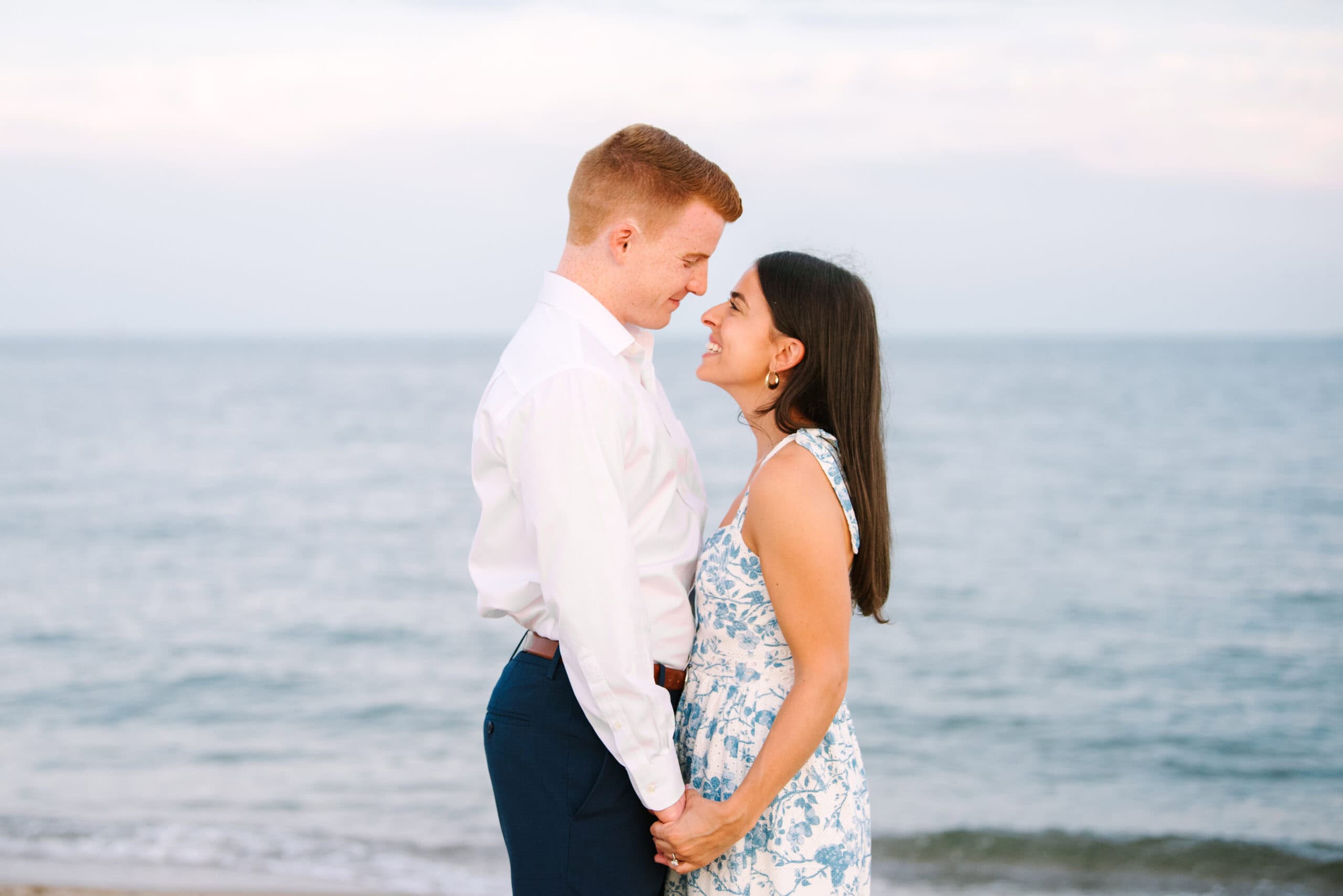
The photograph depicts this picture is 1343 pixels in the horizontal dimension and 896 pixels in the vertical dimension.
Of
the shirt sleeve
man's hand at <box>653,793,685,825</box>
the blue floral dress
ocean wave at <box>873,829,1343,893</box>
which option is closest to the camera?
the shirt sleeve

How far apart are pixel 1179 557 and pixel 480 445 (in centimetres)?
1469

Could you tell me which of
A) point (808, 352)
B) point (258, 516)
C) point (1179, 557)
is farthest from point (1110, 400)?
point (808, 352)

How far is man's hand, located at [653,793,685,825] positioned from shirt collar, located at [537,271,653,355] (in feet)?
2.78

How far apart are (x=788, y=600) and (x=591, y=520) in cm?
44

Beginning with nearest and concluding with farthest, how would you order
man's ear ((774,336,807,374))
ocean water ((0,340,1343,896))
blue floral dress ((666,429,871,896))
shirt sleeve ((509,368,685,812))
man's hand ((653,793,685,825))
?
shirt sleeve ((509,368,685,812))
man's hand ((653,793,685,825))
blue floral dress ((666,429,871,896))
man's ear ((774,336,807,374))
ocean water ((0,340,1343,896))

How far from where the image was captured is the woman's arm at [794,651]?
201cm

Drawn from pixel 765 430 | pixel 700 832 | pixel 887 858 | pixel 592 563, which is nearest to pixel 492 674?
pixel 887 858

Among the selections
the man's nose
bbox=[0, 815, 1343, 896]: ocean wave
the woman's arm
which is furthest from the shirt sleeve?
bbox=[0, 815, 1343, 896]: ocean wave

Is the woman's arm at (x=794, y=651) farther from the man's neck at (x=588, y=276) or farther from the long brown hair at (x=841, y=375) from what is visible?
the man's neck at (x=588, y=276)

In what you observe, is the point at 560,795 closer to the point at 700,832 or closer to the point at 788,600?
the point at 700,832

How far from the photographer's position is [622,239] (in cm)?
214

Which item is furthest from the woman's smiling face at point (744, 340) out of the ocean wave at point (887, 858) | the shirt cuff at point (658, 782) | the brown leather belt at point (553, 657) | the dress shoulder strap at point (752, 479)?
the ocean wave at point (887, 858)

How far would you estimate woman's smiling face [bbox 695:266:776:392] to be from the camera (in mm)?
2262

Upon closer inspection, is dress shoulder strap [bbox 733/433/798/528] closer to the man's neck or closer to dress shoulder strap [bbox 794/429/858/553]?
dress shoulder strap [bbox 794/429/858/553]
